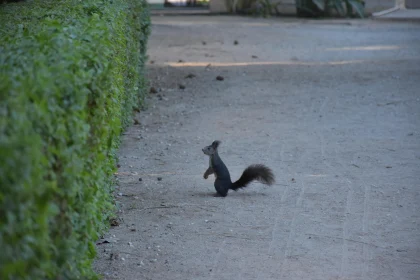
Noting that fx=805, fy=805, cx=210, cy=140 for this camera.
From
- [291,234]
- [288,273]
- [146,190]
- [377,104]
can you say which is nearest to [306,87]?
[377,104]

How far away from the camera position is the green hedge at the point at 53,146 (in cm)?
283

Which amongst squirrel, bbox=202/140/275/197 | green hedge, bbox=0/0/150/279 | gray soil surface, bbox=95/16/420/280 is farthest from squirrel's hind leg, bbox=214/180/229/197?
green hedge, bbox=0/0/150/279

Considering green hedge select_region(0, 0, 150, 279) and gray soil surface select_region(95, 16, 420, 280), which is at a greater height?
green hedge select_region(0, 0, 150, 279)

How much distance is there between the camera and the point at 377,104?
1176 cm

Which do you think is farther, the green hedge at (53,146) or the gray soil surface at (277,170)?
the gray soil surface at (277,170)

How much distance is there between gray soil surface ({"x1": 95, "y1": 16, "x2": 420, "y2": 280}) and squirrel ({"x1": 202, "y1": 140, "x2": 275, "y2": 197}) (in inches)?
5.6

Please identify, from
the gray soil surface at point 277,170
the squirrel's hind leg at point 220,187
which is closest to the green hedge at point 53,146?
the gray soil surface at point 277,170

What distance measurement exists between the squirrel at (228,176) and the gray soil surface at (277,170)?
0.14m

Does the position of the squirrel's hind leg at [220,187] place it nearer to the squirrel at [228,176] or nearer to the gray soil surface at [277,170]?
the squirrel at [228,176]

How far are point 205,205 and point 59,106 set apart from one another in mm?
3640

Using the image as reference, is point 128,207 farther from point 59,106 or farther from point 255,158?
point 59,106

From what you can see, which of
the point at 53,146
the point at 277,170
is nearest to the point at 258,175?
the point at 277,170

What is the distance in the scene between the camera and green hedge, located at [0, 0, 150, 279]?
283 centimetres

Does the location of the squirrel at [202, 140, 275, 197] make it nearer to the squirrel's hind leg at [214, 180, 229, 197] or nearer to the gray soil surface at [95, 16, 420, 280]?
the squirrel's hind leg at [214, 180, 229, 197]
